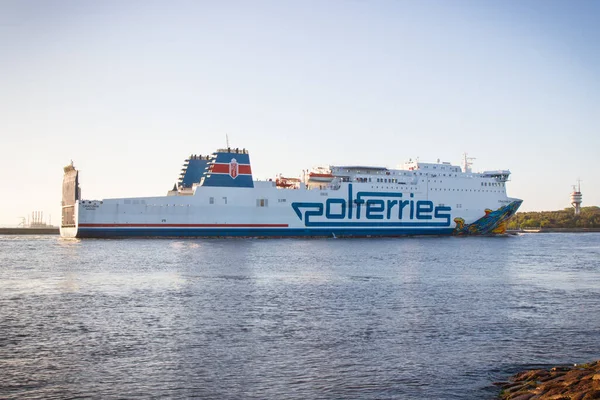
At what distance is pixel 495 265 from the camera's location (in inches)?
1099

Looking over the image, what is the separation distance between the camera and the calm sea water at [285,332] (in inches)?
332

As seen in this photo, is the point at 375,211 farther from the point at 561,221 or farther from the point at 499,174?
the point at 561,221

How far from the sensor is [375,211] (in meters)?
51.2

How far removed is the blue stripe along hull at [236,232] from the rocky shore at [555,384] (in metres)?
38.5

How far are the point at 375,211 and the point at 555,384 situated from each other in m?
44.1

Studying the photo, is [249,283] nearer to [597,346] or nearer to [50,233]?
[597,346]

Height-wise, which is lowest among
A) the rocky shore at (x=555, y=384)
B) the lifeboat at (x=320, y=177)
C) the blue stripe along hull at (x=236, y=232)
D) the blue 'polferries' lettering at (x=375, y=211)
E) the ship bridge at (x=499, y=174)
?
the rocky shore at (x=555, y=384)

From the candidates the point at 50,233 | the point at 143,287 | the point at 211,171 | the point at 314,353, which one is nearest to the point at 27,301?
the point at 143,287

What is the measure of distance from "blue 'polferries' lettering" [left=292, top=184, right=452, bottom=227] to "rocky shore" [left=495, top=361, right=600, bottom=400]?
132 ft

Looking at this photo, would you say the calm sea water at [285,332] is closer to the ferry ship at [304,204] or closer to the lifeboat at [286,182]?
the ferry ship at [304,204]

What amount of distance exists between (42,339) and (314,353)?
16.3 ft

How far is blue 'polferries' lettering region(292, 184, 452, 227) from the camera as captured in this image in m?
49.3

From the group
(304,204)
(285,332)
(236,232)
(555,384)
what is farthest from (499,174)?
(555,384)

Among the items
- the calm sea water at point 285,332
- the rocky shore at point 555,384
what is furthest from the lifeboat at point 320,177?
the rocky shore at point 555,384
